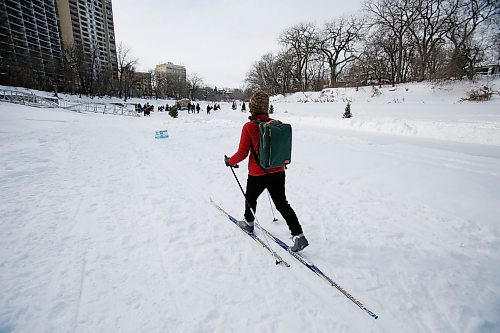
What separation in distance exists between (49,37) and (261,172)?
4156 inches

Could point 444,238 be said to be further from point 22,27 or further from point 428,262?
point 22,27

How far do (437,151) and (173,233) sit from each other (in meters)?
8.64

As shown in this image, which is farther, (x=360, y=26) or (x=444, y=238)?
(x=360, y=26)

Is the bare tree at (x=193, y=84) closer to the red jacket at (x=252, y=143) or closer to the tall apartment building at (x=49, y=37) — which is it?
the tall apartment building at (x=49, y=37)

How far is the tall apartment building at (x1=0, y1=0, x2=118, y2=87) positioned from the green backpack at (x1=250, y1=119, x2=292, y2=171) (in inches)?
2248

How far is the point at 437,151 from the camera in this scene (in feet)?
26.2

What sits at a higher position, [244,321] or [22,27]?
[22,27]

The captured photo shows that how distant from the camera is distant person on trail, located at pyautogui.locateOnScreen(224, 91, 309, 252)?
280 cm

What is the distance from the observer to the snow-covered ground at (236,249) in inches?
86.6

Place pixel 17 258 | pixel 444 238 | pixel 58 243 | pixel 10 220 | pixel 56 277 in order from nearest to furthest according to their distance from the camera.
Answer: pixel 56 277 < pixel 17 258 < pixel 58 243 < pixel 444 238 < pixel 10 220

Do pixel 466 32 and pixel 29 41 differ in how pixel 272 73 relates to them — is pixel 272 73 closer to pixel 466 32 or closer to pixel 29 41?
pixel 466 32

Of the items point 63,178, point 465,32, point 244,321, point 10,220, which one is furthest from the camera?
point 465,32

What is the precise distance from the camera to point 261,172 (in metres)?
2.93

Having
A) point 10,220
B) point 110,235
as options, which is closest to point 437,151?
point 110,235
